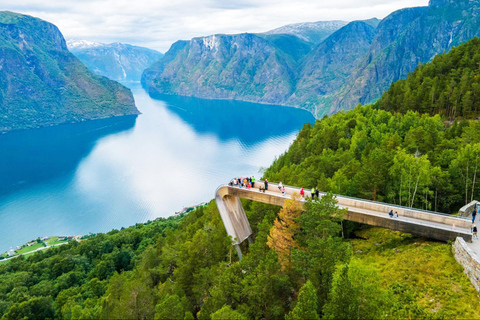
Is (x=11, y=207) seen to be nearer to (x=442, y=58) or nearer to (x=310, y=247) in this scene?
(x=310, y=247)

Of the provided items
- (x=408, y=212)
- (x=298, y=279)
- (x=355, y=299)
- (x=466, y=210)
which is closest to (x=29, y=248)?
(x=298, y=279)

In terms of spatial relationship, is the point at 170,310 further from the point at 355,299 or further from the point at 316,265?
the point at 355,299

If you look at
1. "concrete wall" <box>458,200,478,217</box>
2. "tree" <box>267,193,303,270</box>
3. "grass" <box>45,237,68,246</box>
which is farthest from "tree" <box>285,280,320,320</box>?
"grass" <box>45,237,68,246</box>

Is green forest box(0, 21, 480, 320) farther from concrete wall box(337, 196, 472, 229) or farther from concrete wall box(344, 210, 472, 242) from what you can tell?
concrete wall box(337, 196, 472, 229)

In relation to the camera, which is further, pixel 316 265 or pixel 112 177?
pixel 112 177

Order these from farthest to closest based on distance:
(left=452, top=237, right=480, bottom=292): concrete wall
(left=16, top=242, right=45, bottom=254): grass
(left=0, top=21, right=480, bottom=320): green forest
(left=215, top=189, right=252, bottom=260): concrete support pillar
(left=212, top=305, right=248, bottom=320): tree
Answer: (left=16, top=242, right=45, bottom=254): grass
(left=215, top=189, right=252, bottom=260): concrete support pillar
(left=452, top=237, right=480, bottom=292): concrete wall
(left=212, top=305, right=248, bottom=320): tree
(left=0, top=21, right=480, bottom=320): green forest
